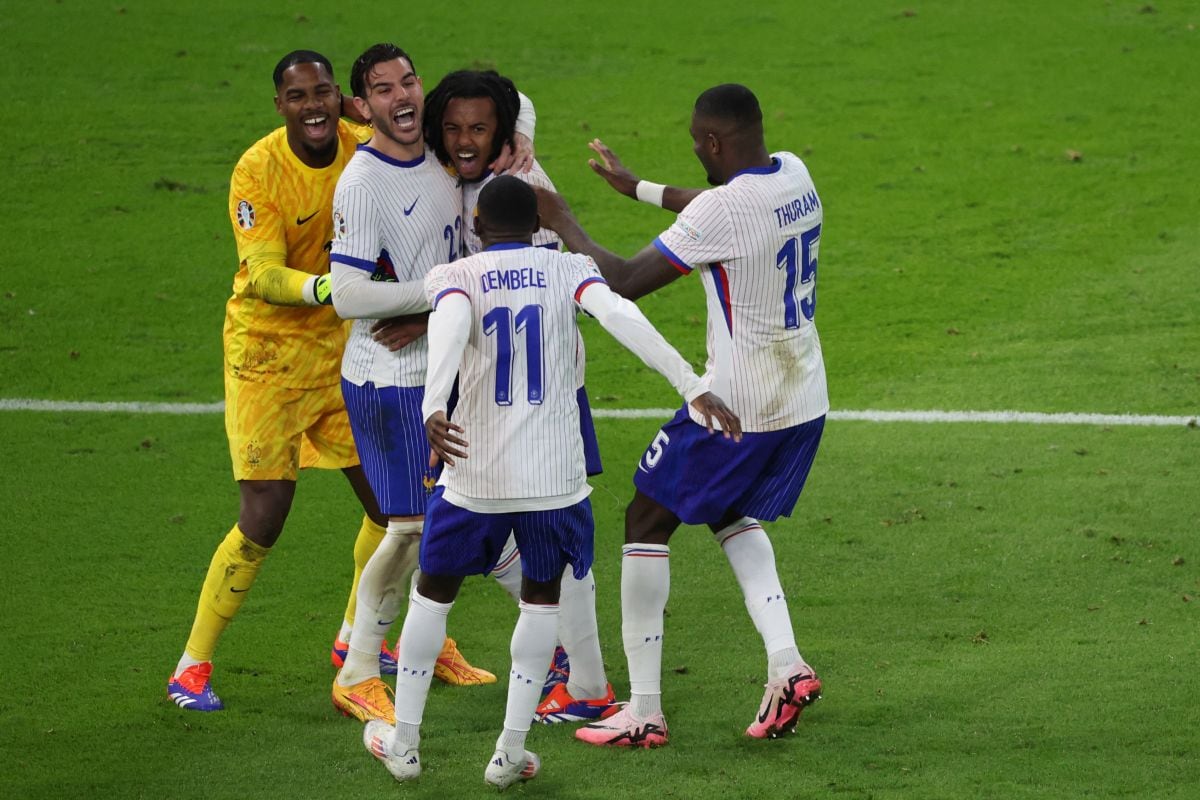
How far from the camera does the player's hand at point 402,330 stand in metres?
5.29

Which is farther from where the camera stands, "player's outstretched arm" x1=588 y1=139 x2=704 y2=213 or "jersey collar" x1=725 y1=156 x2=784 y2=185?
"player's outstretched arm" x1=588 y1=139 x2=704 y2=213

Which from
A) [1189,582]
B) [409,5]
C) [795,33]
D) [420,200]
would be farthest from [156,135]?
[1189,582]

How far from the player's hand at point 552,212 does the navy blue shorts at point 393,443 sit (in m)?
0.71

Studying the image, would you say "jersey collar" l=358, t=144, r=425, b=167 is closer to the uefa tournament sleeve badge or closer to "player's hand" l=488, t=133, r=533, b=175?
"player's hand" l=488, t=133, r=533, b=175

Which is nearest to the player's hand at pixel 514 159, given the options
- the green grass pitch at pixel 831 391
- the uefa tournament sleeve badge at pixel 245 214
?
the uefa tournament sleeve badge at pixel 245 214

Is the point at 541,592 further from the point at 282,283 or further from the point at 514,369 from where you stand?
the point at 282,283

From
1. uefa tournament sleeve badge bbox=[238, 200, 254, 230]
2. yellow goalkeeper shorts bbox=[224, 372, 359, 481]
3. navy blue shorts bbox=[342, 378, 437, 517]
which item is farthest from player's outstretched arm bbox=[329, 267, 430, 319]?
yellow goalkeeper shorts bbox=[224, 372, 359, 481]

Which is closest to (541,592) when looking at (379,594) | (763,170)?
(379,594)

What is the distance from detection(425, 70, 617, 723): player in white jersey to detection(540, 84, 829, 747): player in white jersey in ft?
0.58

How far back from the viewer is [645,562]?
17.4 ft

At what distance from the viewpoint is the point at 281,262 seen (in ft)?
18.3

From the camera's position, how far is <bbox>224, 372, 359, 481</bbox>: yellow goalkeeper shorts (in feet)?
18.6

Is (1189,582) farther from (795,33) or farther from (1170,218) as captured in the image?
(795,33)

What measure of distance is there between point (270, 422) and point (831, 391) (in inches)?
166
